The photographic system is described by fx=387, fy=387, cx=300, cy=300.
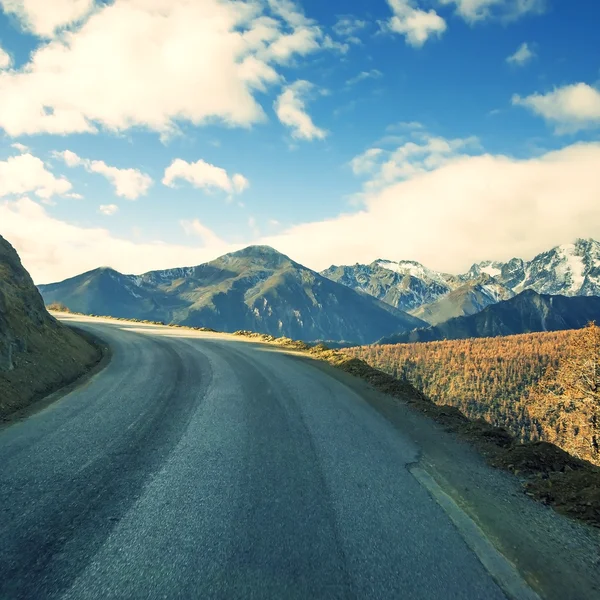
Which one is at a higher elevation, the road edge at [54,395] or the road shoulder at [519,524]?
the road edge at [54,395]

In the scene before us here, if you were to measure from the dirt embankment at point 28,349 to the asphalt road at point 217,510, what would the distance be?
1.86 meters

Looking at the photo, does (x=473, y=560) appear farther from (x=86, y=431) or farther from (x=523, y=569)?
(x=86, y=431)

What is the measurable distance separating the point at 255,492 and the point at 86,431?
169 inches

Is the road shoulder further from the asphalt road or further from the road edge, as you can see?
the road edge

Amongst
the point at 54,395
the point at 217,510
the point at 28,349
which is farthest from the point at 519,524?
the point at 28,349

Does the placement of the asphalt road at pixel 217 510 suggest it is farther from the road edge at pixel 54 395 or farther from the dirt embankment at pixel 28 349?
the dirt embankment at pixel 28 349

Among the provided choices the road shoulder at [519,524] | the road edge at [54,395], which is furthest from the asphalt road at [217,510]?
the road shoulder at [519,524]

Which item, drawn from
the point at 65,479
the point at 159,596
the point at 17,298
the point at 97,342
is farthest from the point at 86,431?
the point at 97,342

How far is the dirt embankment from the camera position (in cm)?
1120

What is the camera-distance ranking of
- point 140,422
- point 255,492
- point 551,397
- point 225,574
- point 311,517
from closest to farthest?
point 225,574 < point 311,517 < point 255,492 < point 140,422 < point 551,397

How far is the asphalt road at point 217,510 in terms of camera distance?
4000mm

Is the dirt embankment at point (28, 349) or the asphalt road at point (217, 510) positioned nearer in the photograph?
the asphalt road at point (217, 510)

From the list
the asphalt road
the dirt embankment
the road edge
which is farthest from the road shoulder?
the dirt embankment

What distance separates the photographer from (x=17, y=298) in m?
17.2
